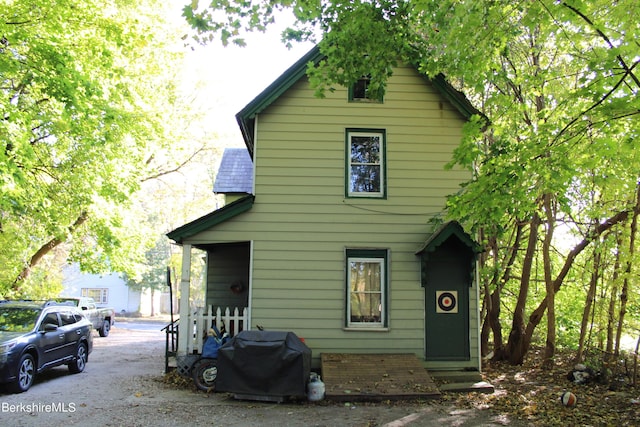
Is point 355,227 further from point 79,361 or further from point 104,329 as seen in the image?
point 104,329

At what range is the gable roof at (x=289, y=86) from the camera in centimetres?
1135

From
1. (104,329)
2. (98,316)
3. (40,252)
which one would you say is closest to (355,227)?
(40,252)

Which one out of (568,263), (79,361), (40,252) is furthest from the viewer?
(40,252)

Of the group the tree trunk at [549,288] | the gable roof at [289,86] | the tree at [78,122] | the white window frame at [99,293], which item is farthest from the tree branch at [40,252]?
the white window frame at [99,293]

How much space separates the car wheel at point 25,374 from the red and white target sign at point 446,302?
27.9ft

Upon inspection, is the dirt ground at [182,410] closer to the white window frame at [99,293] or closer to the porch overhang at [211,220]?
the porch overhang at [211,220]

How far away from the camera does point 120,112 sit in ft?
42.1

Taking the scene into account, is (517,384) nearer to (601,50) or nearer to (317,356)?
(317,356)

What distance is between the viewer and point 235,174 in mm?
16172

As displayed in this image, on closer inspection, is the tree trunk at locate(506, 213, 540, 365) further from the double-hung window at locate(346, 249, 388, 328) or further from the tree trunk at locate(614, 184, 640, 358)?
Result: the double-hung window at locate(346, 249, 388, 328)

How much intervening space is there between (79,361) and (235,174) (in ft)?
23.1

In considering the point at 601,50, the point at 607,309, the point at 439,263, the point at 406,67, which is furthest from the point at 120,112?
the point at 607,309

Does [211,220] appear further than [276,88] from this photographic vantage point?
No

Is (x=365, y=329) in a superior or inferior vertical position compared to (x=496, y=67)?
inferior
